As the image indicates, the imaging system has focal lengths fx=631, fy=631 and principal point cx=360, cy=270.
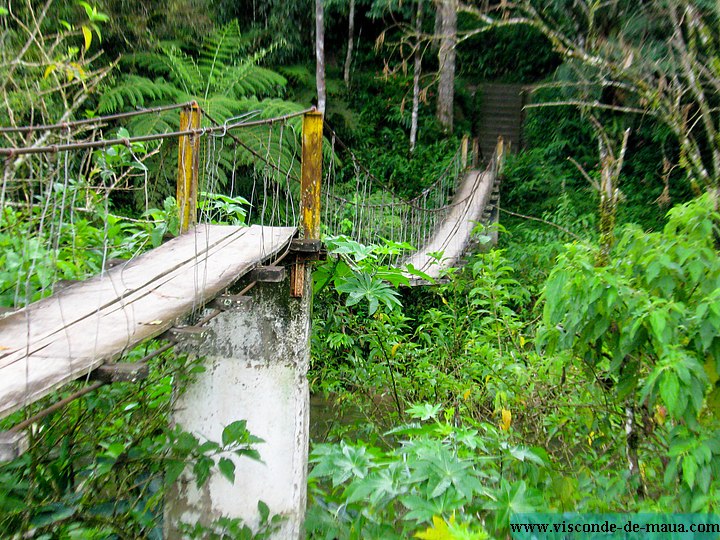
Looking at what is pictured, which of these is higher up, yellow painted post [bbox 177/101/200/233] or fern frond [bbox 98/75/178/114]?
fern frond [bbox 98/75/178/114]

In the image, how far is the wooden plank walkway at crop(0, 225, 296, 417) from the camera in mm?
1271

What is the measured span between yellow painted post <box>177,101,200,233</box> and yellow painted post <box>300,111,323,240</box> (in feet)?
1.36

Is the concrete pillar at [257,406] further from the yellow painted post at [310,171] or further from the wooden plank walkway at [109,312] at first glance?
the wooden plank walkway at [109,312]

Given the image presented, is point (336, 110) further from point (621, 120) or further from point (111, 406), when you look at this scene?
point (111, 406)

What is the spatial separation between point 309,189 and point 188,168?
0.48m

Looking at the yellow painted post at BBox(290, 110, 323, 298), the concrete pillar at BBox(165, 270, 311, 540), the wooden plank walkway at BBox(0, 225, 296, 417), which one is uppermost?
the yellow painted post at BBox(290, 110, 323, 298)

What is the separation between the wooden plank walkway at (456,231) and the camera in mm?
4664

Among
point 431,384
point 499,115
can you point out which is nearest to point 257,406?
point 431,384

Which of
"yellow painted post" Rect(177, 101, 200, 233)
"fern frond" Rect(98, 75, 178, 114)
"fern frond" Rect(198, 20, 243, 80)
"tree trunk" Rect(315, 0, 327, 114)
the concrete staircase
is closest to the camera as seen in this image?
"yellow painted post" Rect(177, 101, 200, 233)

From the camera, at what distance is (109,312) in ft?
5.30

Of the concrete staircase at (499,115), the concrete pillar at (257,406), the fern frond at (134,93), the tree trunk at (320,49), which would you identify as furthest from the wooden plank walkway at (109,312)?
the concrete staircase at (499,115)


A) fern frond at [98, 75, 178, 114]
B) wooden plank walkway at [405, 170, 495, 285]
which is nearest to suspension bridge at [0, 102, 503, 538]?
wooden plank walkway at [405, 170, 495, 285]

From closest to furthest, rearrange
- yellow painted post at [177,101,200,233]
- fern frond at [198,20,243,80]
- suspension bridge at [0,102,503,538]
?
suspension bridge at [0,102,503,538], yellow painted post at [177,101,200,233], fern frond at [198,20,243,80]

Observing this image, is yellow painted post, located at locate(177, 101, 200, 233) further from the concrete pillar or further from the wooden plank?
the concrete pillar
